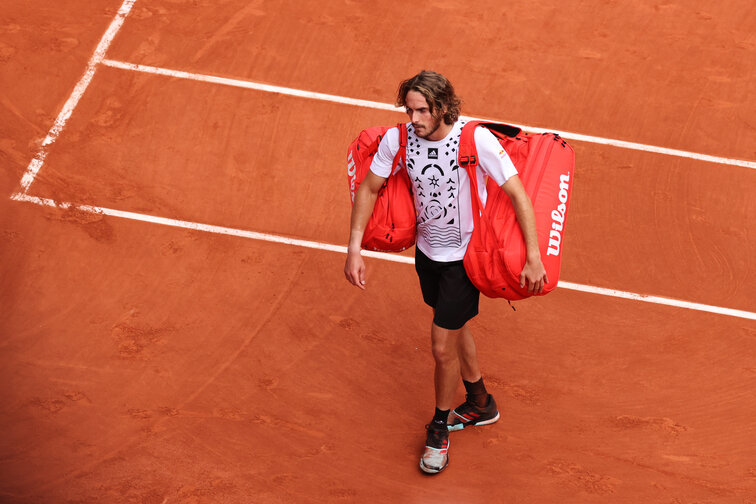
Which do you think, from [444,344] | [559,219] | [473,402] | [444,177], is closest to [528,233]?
[559,219]

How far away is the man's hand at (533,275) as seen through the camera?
5656 mm

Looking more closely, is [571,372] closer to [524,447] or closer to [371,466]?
[524,447]

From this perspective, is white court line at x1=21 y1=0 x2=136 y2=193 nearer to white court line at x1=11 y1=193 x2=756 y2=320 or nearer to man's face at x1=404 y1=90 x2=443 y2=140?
white court line at x1=11 y1=193 x2=756 y2=320

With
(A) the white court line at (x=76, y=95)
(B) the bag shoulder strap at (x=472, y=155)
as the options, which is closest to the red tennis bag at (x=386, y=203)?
(B) the bag shoulder strap at (x=472, y=155)

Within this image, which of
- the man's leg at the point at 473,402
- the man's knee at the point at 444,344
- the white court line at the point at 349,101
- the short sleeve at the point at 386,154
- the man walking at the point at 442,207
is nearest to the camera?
the man walking at the point at 442,207

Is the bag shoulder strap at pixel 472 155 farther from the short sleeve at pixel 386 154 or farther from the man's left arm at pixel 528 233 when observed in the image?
the short sleeve at pixel 386 154

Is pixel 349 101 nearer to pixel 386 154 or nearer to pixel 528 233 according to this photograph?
pixel 386 154

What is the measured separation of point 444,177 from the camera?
5680 mm

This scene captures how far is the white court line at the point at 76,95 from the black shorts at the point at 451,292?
483 centimetres

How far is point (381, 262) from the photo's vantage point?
27.9ft

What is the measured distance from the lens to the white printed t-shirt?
18.3ft

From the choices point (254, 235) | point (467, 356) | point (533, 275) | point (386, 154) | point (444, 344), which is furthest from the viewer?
point (254, 235)

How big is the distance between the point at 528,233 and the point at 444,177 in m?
0.64

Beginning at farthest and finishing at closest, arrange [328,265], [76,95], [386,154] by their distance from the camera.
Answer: [76,95] → [328,265] → [386,154]
